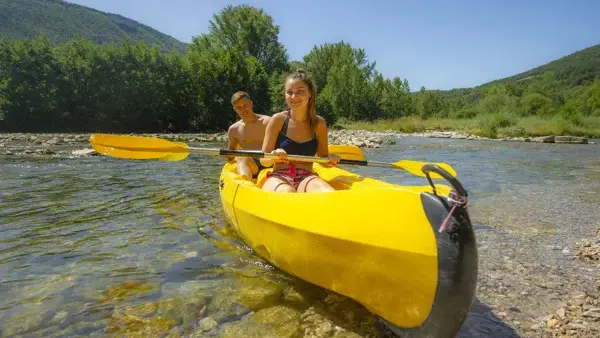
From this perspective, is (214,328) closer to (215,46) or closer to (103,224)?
(103,224)

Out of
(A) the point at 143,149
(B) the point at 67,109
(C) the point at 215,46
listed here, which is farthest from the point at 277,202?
(C) the point at 215,46

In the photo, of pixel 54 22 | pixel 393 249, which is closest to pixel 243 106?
pixel 393 249

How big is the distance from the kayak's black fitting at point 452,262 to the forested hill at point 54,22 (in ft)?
385

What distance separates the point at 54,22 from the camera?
129750mm

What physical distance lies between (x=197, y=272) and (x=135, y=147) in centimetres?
142

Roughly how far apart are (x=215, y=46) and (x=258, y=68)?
30.8ft

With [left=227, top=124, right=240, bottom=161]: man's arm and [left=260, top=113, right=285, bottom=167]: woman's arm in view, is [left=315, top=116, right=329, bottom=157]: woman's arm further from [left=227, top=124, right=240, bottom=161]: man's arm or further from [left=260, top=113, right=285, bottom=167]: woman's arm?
[left=227, top=124, right=240, bottom=161]: man's arm

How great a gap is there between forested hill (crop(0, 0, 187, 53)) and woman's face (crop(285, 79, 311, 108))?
115593 mm

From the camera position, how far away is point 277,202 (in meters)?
2.52

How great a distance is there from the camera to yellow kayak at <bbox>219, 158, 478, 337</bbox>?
5.40 feet

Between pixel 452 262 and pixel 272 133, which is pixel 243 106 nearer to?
pixel 272 133

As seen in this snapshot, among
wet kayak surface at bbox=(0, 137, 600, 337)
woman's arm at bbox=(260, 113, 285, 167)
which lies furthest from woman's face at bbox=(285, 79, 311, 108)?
wet kayak surface at bbox=(0, 137, 600, 337)

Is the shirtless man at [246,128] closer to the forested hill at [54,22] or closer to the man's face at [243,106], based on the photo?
the man's face at [243,106]

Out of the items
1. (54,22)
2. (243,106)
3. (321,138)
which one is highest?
(54,22)
